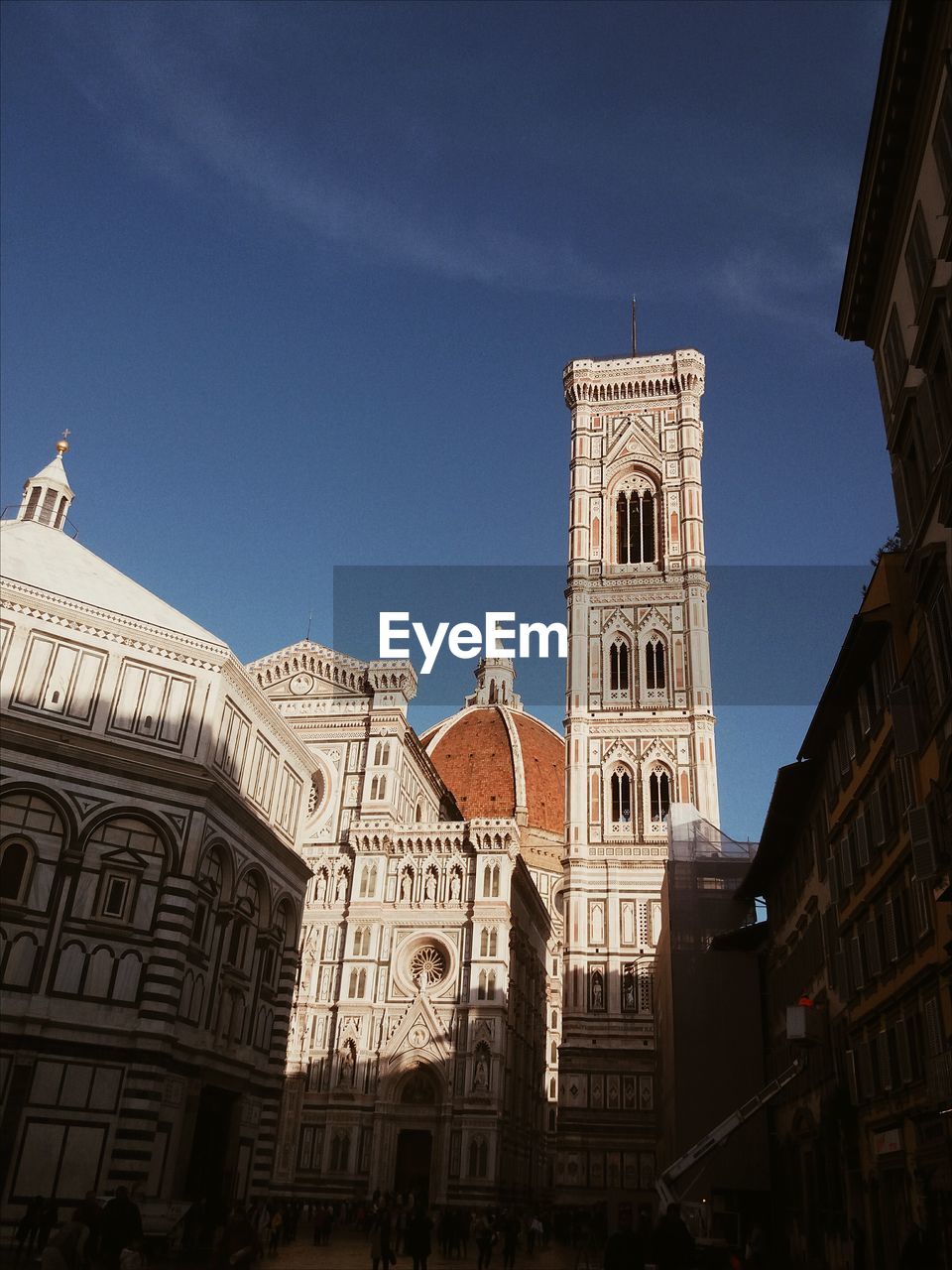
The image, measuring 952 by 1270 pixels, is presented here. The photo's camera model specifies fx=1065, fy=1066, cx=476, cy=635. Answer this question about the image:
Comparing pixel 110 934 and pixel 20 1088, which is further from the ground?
pixel 110 934

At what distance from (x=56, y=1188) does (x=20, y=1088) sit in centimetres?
191

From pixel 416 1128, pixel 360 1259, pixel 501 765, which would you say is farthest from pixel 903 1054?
pixel 501 765

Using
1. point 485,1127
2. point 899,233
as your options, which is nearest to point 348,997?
point 485,1127

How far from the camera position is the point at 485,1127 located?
41.0m

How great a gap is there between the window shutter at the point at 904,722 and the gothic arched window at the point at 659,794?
37.4 m

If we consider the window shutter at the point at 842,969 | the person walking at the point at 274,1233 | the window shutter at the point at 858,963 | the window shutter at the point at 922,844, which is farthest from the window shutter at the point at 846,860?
the person walking at the point at 274,1233

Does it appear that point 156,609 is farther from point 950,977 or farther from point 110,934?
point 950,977

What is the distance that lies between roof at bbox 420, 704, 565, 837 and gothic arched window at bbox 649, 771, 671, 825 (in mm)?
32557

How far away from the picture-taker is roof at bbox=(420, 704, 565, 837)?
86.4 m

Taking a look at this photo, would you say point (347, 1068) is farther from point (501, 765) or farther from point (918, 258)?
point (501, 765)

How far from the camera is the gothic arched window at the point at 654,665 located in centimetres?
5550

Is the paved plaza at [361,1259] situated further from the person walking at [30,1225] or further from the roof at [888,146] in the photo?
the roof at [888,146]

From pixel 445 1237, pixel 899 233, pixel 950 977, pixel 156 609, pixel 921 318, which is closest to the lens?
pixel 950 977

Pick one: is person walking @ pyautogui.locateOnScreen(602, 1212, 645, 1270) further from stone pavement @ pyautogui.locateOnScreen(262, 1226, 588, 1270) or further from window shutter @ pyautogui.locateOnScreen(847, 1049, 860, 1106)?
stone pavement @ pyautogui.locateOnScreen(262, 1226, 588, 1270)
